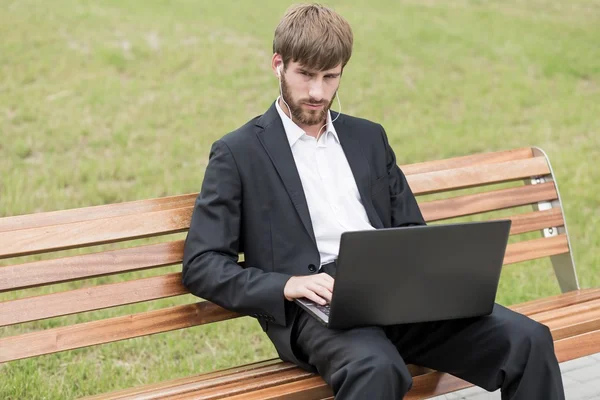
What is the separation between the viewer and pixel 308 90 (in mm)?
3367

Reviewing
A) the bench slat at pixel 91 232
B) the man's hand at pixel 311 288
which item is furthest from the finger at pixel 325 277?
the bench slat at pixel 91 232

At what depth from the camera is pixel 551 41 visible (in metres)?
10.8

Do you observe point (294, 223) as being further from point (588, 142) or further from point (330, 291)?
point (588, 142)

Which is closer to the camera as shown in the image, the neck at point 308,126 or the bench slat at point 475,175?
the neck at point 308,126

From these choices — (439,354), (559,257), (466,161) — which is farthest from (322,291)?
(559,257)

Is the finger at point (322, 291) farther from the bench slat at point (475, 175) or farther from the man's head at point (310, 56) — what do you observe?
the bench slat at point (475, 175)

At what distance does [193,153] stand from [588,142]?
3.43 meters

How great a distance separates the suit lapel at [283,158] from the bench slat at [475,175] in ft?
2.80

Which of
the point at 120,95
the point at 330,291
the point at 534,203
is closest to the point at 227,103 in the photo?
the point at 120,95

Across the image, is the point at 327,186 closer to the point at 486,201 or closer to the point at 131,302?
the point at 131,302

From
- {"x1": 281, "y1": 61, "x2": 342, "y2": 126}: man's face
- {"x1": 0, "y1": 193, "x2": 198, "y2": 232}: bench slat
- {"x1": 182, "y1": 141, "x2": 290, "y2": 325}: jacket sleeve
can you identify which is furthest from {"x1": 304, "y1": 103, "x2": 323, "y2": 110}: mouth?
{"x1": 0, "y1": 193, "x2": 198, "y2": 232}: bench slat

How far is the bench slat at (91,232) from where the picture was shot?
3334 mm

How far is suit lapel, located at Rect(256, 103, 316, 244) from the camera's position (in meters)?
3.36

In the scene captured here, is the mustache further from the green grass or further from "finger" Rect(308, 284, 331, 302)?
the green grass
